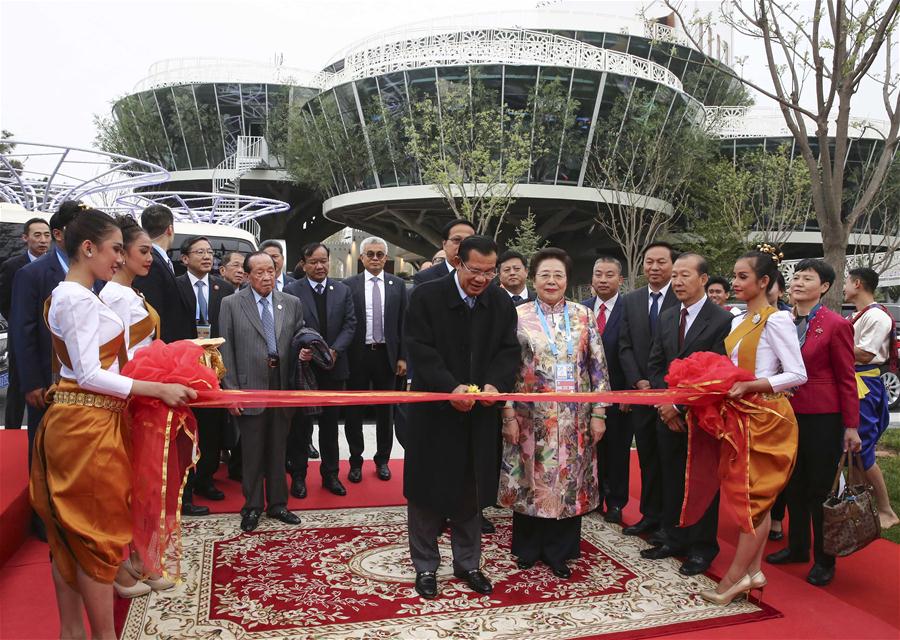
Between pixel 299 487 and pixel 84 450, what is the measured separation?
2.64 metres

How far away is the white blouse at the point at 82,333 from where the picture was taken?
237cm

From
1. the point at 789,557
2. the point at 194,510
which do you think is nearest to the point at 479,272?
the point at 789,557

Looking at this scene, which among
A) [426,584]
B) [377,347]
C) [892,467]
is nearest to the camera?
[426,584]

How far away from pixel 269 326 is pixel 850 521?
350cm

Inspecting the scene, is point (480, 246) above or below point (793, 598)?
above

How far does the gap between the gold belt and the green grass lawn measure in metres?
4.58

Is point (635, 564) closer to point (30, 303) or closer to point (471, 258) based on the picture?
point (471, 258)

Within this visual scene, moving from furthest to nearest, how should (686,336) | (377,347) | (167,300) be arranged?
1. (377,347)
2. (167,300)
3. (686,336)

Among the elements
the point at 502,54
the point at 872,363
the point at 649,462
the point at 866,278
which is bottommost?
the point at 649,462

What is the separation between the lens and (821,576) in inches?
137

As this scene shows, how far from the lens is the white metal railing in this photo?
82.6ft

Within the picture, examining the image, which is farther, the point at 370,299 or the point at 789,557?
the point at 370,299

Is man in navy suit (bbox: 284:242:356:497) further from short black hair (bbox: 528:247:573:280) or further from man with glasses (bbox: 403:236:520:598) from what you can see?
short black hair (bbox: 528:247:573:280)

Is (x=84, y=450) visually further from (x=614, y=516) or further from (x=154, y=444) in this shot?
(x=614, y=516)
